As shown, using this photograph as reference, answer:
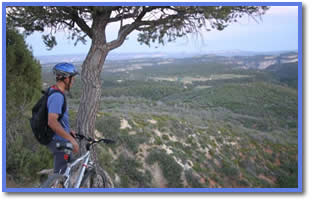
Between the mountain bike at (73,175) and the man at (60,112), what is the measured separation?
0.09 metres

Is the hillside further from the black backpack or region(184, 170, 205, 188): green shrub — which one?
the black backpack

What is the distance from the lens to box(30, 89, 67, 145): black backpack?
8.62ft

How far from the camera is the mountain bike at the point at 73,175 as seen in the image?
268 cm

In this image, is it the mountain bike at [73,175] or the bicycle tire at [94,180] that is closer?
the mountain bike at [73,175]

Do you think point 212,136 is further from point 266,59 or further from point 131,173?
point 266,59

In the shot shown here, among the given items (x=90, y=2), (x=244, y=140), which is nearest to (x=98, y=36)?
(x=90, y=2)

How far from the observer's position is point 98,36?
13.5ft

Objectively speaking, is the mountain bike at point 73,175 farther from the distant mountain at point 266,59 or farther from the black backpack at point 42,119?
the distant mountain at point 266,59

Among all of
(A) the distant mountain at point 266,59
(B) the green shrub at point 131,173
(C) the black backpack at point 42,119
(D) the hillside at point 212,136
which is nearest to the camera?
(C) the black backpack at point 42,119

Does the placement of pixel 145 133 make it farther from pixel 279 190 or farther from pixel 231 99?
pixel 279 190

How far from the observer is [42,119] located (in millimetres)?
2664

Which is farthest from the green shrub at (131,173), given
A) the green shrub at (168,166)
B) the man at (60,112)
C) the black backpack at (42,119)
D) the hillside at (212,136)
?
the black backpack at (42,119)

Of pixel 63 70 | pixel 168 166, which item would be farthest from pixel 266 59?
pixel 63 70

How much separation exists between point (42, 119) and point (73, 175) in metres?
0.83
